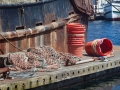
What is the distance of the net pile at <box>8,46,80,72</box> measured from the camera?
12453mm

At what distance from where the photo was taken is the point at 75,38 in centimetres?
1481

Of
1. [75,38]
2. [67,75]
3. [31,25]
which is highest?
[31,25]

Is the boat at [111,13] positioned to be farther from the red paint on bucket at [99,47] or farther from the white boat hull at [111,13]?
the red paint on bucket at [99,47]

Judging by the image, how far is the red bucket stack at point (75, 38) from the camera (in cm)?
1476

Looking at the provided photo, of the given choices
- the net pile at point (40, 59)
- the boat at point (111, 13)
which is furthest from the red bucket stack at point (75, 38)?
the boat at point (111, 13)

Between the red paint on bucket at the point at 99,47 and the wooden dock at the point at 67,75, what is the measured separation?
276mm

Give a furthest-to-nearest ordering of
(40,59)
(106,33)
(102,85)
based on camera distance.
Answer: (106,33), (102,85), (40,59)

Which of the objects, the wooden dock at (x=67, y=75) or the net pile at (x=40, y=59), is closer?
the wooden dock at (x=67, y=75)

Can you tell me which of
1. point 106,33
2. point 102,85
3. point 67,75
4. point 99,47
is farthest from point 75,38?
point 106,33

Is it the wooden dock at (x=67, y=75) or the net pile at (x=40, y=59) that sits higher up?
the net pile at (x=40, y=59)

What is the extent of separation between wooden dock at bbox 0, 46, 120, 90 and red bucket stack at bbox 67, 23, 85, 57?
0.37 m

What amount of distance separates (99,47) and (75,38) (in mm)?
992

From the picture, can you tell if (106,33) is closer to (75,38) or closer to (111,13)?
(111,13)

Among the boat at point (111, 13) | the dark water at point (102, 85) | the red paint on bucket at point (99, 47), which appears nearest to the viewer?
the dark water at point (102, 85)
